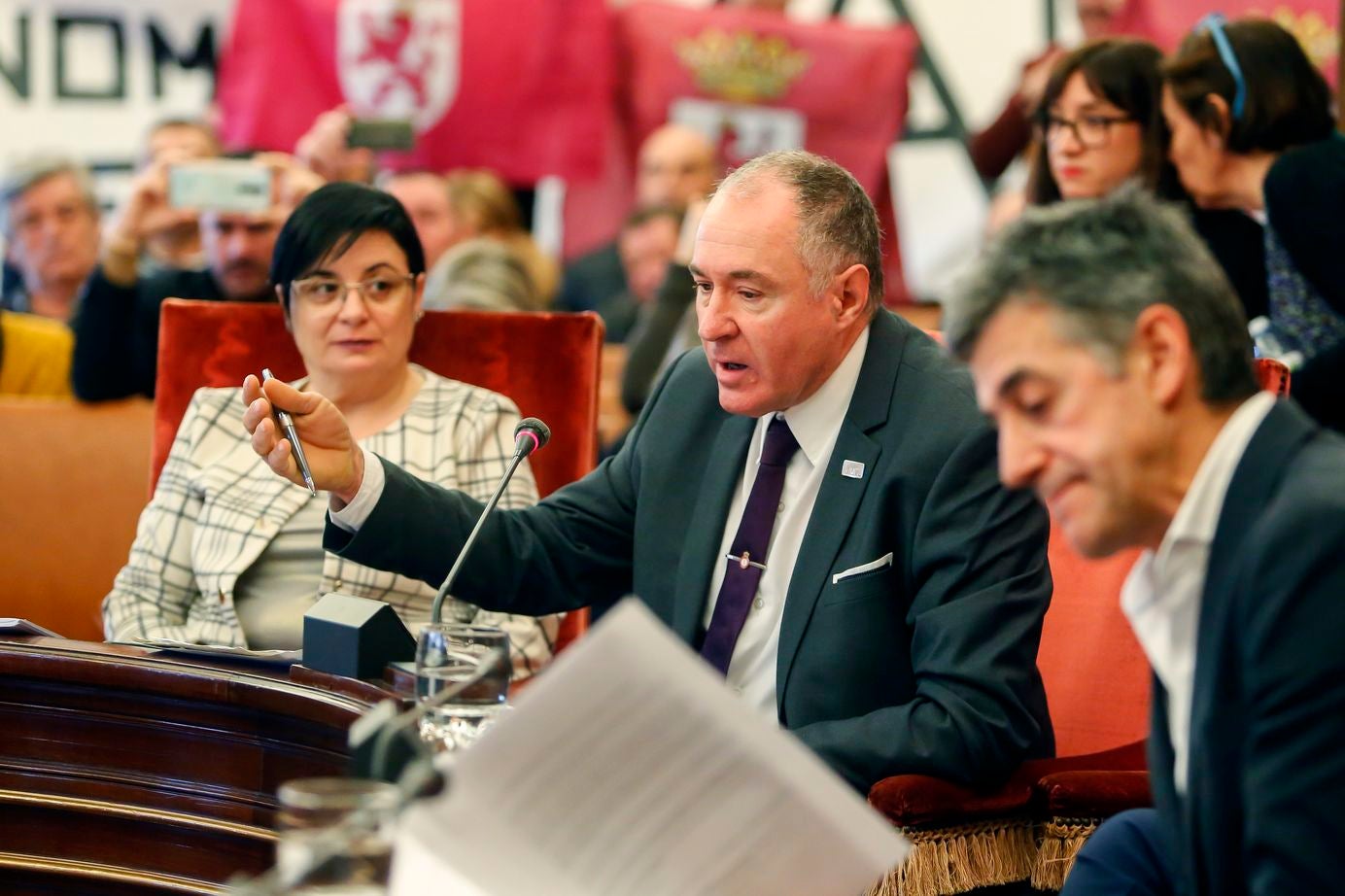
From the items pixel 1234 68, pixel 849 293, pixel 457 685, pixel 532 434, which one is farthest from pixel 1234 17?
pixel 457 685

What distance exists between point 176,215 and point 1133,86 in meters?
1.89

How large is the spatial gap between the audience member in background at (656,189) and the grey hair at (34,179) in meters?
1.40

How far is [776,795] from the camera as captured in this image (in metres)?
1.11

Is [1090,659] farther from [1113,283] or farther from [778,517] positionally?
[1113,283]

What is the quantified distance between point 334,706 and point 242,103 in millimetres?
3724

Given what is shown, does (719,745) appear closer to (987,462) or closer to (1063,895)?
(1063,895)

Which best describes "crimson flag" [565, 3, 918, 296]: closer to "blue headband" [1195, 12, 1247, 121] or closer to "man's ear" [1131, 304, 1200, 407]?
"blue headband" [1195, 12, 1247, 121]

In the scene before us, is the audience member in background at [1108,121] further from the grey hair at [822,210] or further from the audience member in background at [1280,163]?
the grey hair at [822,210]

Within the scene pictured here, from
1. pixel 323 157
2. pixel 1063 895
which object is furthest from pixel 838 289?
pixel 323 157

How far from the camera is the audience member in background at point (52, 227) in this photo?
420 cm

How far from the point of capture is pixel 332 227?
2.49 m

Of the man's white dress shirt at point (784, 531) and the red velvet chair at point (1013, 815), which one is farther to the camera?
the man's white dress shirt at point (784, 531)

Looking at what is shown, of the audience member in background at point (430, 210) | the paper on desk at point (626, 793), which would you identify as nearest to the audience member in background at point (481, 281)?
the audience member in background at point (430, 210)

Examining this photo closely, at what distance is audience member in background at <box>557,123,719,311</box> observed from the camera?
4.75 m
